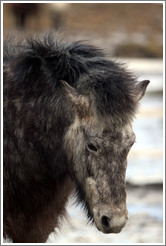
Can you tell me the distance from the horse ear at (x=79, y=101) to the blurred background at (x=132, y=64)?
70 cm

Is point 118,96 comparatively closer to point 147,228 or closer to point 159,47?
point 147,228

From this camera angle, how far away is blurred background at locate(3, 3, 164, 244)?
7.11 metres

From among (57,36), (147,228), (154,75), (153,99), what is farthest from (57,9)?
(57,36)

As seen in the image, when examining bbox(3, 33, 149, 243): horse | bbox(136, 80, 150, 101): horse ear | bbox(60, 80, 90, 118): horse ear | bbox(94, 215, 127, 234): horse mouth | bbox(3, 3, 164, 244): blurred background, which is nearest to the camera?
bbox(94, 215, 127, 234): horse mouth

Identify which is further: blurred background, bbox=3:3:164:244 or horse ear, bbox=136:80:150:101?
blurred background, bbox=3:3:164:244

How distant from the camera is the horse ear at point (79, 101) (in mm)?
4309

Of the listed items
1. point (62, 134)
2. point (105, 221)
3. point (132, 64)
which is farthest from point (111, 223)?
point (132, 64)

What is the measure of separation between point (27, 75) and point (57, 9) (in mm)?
28044

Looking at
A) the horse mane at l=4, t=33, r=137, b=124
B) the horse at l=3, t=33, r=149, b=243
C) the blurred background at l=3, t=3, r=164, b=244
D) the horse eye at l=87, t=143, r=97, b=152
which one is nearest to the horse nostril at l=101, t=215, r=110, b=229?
the horse at l=3, t=33, r=149, b=243

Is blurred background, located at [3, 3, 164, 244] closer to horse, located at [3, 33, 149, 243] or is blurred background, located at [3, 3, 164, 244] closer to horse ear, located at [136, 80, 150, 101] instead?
horse ear, located at [136, 80, 150, 101]

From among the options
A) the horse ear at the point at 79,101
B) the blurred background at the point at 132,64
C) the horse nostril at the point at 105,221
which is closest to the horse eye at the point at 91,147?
the horse ear at the point at 79,101

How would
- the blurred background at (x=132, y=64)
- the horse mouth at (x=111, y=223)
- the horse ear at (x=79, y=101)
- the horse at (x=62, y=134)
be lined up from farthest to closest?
1. the blurred background at (x=132, y=64)
2. the horse ear at (x=79, y=101)
3. the horse at (x=62, y=134)
4. the horse mouth at (x=111, y=223)

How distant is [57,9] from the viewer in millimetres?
31984

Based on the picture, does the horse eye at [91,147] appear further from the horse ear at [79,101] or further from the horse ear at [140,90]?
the horse ear at [140,90]
